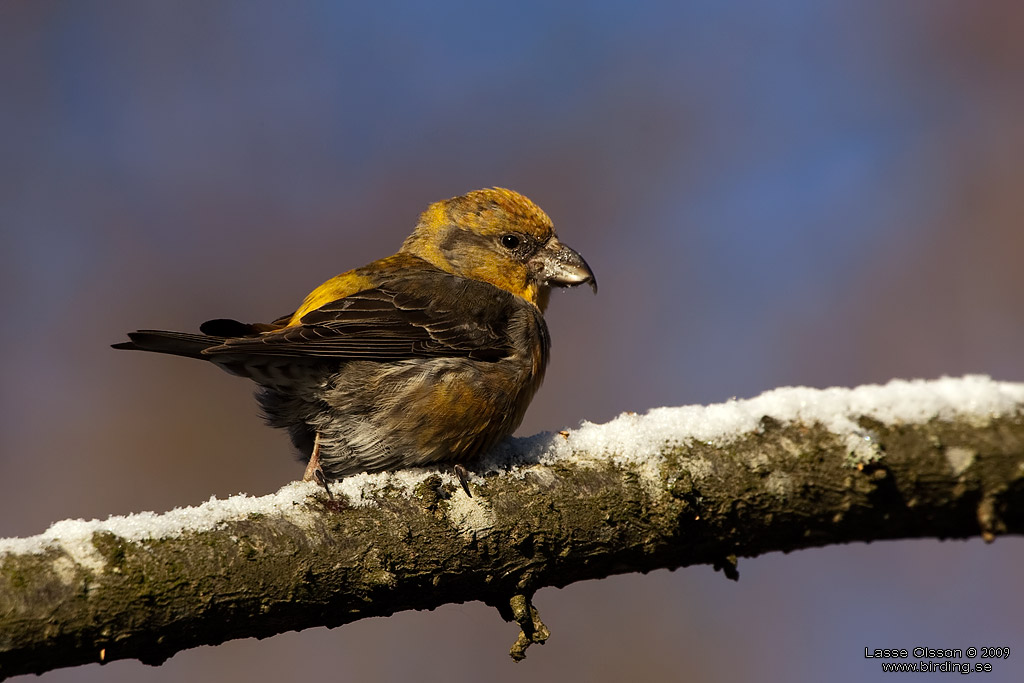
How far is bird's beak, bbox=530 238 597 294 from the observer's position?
5461mm

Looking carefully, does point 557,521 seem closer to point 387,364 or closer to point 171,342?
point 387,364

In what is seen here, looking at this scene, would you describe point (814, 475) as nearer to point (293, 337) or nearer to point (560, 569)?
point (560, 569)

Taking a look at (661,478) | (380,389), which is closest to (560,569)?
(661,478)

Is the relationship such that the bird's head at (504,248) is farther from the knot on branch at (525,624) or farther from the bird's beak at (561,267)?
the knot on branch at (525,624)

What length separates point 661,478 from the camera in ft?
10.3

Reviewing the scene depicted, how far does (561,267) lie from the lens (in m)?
5.50

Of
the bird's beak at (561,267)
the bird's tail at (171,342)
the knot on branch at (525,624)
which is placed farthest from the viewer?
the bird's beak at (561,267)

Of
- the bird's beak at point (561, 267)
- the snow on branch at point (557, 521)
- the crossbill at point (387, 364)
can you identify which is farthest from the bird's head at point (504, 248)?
the snow on branch at point (557, 521)

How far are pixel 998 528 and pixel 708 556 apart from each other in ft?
3.04

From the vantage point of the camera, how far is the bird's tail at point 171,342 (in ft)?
11.6

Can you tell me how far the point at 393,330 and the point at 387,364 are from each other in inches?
9.2

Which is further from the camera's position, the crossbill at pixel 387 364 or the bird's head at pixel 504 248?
the bird's head at pixel 504 248

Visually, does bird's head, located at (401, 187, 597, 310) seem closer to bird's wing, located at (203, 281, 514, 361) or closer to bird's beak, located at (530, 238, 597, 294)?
bird's beak, located at (530, 238, 597, 294)

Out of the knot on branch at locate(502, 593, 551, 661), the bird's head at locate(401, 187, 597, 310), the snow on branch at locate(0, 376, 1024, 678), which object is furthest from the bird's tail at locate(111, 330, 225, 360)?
the bird's head at locate(401, 187, 597, 310)
